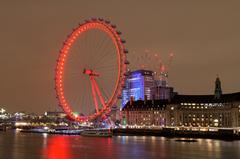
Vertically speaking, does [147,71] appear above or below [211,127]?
above

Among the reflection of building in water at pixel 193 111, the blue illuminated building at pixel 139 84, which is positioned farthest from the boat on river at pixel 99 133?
the blue illuminated building at pixel 139 84

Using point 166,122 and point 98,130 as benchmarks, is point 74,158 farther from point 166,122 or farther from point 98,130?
point 166,122

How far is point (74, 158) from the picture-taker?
40.2m

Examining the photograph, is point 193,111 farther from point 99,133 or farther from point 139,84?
point 139,84

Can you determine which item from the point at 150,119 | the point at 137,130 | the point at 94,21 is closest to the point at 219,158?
the point at 94,21

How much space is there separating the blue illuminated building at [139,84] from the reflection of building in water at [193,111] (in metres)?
50.4

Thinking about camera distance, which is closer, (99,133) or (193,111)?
(99,133)

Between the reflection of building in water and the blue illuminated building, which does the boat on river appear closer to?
the reflection of building in water

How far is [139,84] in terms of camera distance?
175 m

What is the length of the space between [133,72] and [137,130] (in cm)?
8058

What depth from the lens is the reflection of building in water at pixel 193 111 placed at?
98200 mm

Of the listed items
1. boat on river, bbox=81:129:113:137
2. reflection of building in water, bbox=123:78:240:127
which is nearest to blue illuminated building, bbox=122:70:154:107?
reflection of building in water, bbox=123:78:240:127

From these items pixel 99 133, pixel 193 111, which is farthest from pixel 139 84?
pixel 99 133

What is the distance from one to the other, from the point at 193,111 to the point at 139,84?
2757 inches
